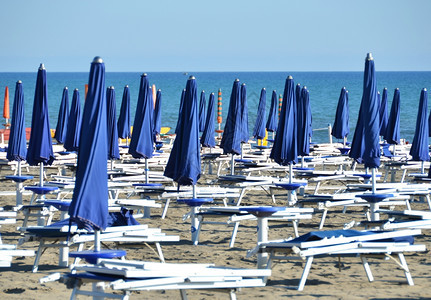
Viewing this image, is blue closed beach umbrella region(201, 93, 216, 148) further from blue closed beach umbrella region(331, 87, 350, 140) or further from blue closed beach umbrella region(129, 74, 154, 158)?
blue closed beach umbrella region(129, 74, 154, 158)

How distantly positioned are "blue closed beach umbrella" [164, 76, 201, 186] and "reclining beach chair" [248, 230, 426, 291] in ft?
7.77

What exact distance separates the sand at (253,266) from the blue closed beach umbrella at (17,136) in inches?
49.2

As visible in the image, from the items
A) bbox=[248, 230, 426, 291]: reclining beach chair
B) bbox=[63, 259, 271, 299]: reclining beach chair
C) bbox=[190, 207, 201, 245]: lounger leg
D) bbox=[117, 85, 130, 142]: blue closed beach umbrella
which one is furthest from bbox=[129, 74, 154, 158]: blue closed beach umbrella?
bbox=[63, 259, 271, 299]: reclining beach chair

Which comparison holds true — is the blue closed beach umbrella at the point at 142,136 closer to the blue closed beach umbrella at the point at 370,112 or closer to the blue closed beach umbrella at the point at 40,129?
the blue closed beach umbrella at the point at 40,129

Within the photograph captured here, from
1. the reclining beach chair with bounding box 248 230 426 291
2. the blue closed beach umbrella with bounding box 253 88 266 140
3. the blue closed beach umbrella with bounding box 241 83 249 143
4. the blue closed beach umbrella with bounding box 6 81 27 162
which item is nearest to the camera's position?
the reclining beach chair with bounding box 248 230 426 291

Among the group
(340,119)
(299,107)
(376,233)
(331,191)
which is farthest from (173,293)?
(340,119)

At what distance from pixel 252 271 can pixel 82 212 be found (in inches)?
51.3

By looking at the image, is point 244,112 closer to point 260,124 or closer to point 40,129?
point 260,124

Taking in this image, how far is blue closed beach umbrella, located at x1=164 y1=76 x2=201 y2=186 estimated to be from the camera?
9.14 m

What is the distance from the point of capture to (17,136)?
1128cm

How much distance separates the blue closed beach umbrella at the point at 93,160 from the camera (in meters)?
5.84

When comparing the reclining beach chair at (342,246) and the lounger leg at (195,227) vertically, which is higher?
the reclining beach chair at (342,246)

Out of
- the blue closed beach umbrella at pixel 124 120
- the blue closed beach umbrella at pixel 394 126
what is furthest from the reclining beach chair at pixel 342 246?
the blue closed beach umbrella at pixel 394 126

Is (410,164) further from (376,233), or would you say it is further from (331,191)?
(376,233)
